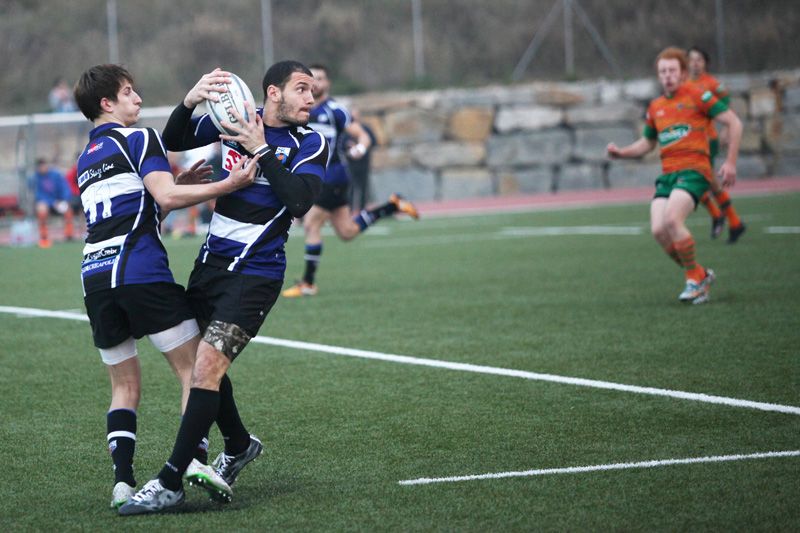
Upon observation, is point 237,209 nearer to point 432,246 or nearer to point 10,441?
point 10,441

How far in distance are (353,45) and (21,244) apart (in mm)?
11803

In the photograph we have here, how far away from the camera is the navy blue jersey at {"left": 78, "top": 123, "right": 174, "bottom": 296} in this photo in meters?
4.91

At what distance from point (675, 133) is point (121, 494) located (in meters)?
6.92

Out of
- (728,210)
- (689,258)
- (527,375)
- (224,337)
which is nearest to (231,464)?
(224,337)

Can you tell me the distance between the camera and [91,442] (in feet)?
20.0

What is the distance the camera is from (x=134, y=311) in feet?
16.1

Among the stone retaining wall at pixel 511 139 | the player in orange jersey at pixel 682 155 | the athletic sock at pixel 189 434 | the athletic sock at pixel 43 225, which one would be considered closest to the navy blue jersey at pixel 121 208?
the athletic sock at pixel 189 434

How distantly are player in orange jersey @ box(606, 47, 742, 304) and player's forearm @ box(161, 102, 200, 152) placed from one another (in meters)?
5.60

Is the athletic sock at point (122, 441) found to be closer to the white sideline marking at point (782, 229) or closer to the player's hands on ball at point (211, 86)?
the player's hands on ball at point (211, 86)

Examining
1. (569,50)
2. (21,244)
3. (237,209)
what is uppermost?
(569,50)

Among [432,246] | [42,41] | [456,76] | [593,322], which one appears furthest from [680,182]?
[42,41]

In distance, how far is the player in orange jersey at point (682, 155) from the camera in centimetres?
1024

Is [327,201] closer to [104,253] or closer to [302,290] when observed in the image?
[302,290]

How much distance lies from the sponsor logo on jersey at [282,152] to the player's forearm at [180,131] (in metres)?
0.42
